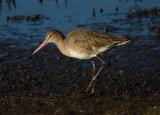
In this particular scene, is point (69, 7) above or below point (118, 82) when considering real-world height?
above

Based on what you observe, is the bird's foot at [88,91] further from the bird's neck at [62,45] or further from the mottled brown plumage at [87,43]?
the bird's neck at [62,45]

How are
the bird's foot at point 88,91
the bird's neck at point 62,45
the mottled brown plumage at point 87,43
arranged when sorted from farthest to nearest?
the bird's neck at point 62,45 → the mottled brown plumage at point 87,43 → the bird's foot at point 88,91

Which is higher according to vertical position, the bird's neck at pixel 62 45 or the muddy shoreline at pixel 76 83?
the bird's neck at pixel 62 45

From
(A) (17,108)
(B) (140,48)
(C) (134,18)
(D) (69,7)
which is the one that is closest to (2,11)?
(D) (69,7)

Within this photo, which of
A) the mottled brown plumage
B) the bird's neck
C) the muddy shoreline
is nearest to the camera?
the muddy shoreline

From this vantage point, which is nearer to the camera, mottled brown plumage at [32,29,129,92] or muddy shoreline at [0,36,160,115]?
muddy shoreline at [0,36,160,115]

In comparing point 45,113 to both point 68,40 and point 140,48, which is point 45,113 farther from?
point 140,48

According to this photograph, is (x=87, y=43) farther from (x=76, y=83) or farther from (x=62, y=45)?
(x=76, y=83)

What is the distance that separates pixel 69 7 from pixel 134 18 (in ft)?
6.05

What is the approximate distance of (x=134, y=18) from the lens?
55.0 ft

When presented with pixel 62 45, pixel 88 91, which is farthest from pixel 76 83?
pixel 62 45

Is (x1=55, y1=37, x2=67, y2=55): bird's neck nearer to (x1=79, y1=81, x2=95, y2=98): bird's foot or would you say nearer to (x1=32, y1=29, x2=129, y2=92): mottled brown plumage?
(x1=32, y1=29, x2=129, y2=92): mottled brown plumage

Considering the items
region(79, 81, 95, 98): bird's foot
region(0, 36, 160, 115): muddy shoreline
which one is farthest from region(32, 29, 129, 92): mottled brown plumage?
region(0, 36, 160, 115): muddy shoreline

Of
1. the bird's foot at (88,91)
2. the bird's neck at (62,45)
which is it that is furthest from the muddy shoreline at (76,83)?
the bird's neck at (62,45)
